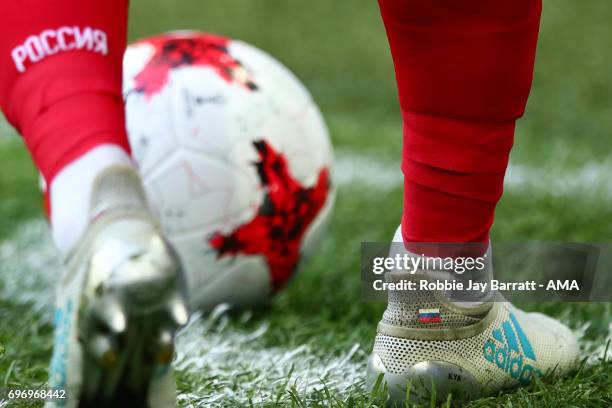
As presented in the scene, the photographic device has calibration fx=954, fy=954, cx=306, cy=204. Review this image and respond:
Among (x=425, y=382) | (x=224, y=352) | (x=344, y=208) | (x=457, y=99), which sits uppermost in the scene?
(x=457, y=99)

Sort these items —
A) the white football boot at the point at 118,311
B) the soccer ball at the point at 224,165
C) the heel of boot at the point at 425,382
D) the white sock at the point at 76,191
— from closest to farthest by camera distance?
the white football boot at the point at 118,311 < the white sock at the point at 76,191 < the heel of boot at the point at 425,382 < the soccer ball at the point at 224,165

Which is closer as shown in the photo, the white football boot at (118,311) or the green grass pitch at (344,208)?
the white football boot at (118,311)

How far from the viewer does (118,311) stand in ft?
3.61

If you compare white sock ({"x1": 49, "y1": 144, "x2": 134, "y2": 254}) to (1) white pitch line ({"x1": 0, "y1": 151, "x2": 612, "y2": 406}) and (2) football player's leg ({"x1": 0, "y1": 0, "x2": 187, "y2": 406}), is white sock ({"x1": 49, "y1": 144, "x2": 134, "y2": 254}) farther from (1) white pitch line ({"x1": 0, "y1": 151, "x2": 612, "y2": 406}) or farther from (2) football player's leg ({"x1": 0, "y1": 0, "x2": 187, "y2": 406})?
(1) white pitch line ({"x1": 0, "y1": 151, "x2": 612, "y2": 406})

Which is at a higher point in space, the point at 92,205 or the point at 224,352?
the point at 92,205

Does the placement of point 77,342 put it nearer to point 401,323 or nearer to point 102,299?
point 102,299

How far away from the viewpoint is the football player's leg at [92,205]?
1.11 metres

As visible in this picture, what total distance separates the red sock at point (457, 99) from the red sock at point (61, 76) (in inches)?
18.4

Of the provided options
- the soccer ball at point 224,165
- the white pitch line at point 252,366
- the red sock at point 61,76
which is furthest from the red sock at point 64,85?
the soccer ball at point 224,165

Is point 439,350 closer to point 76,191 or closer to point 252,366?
point 252,366

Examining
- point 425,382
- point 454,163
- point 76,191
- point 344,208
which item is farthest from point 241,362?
point 344,208

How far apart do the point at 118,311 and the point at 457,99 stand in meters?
0.73

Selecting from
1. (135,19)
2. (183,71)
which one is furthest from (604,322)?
(135,19)

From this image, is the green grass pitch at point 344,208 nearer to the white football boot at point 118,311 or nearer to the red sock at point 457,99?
the red sock at point 457,99
